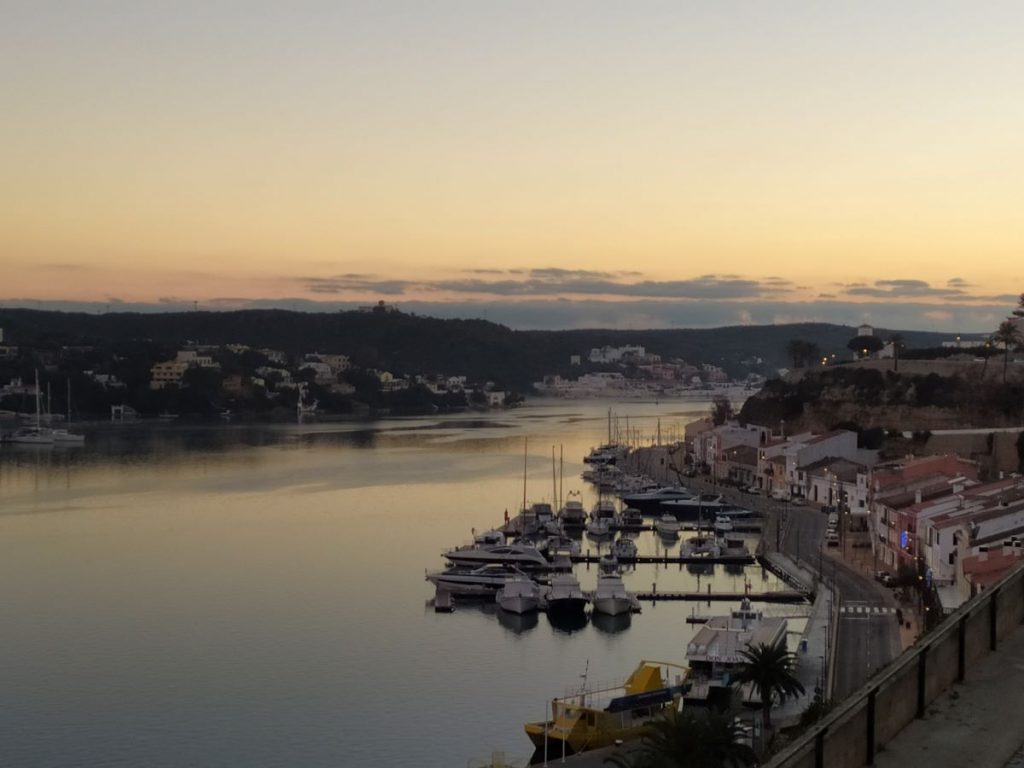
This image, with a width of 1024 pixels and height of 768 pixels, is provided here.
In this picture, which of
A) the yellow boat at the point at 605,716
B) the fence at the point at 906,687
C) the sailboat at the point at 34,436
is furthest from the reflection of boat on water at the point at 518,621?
the sailboat at the point at 34,436

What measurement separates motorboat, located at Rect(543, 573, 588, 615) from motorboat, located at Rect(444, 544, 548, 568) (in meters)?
2.40

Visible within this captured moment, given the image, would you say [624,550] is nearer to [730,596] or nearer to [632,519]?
[730,596]

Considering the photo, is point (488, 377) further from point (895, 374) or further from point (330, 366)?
point (895, 374)

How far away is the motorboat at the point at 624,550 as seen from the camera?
17844 mm

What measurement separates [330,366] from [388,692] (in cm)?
6613

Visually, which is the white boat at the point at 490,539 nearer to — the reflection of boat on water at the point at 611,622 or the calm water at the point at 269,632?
the calm water at the point at 269,632

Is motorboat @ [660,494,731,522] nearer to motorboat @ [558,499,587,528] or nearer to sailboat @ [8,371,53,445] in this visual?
motorboat @ [558,499,587,528]

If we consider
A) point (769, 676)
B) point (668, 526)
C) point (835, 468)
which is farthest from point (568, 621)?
point (835, 468)

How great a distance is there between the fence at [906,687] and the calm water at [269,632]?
643 cm

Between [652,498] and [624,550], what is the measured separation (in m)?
6.38

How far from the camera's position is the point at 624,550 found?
1795 centimetres

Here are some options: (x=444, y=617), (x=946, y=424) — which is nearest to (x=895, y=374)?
(x=946, y=424)

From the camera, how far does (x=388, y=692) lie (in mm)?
11039

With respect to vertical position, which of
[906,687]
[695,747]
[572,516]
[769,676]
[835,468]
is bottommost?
[572,516]
